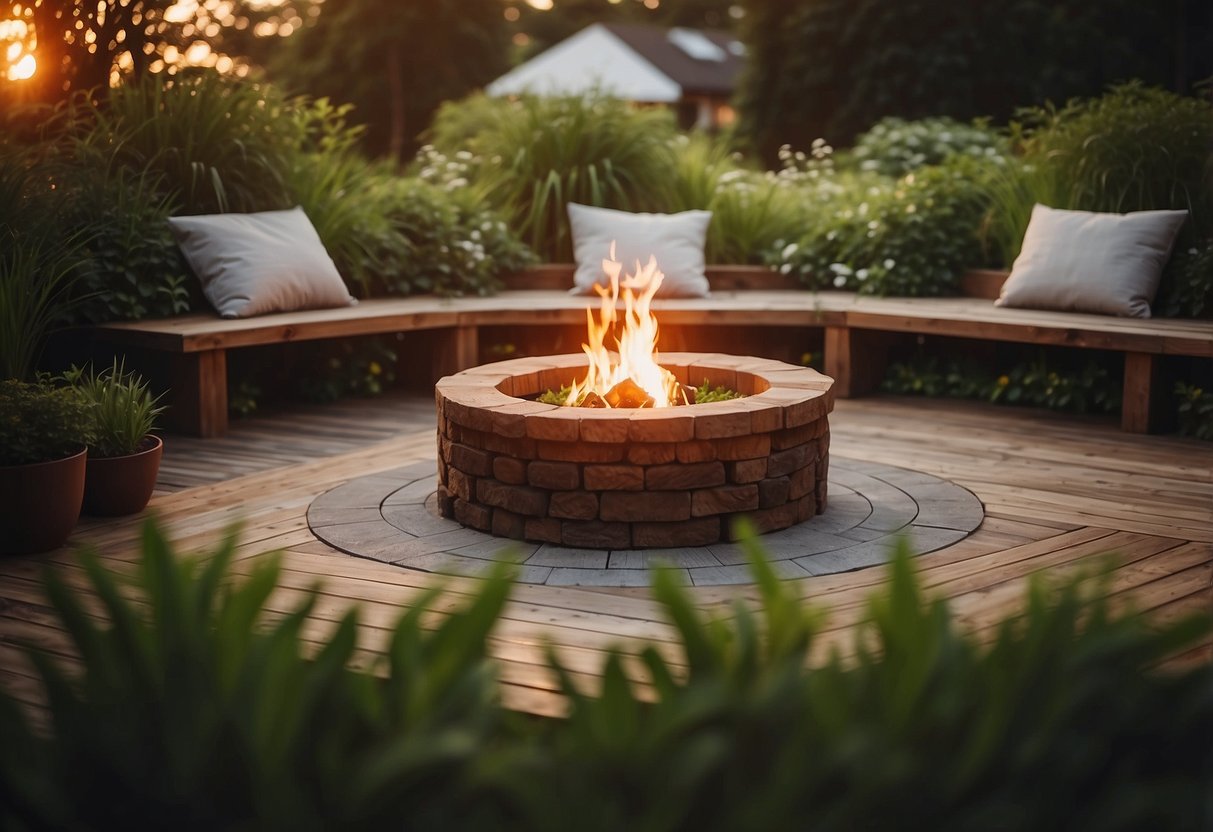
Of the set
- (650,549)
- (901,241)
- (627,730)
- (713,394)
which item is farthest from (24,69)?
(627,730)

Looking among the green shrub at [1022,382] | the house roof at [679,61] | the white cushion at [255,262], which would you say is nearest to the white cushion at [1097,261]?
the green shrub at [1022,382]

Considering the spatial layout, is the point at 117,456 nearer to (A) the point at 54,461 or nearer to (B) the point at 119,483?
(B) the point at 119,483

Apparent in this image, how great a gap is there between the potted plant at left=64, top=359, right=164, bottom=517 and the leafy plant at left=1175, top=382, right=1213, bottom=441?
3.95 meters

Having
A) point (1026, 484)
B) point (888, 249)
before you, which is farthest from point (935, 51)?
point (1026, 484)

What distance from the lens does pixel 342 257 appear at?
5809 mm

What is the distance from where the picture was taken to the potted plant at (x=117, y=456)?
3701mm

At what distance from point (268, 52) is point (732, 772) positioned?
22355mm

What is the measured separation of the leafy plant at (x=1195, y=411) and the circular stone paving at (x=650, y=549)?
1421 mm

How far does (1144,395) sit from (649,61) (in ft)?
85.5

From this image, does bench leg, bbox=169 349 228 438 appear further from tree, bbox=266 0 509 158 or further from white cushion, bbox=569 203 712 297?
tree, bbox=266 0 509 158

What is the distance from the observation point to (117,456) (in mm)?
3744

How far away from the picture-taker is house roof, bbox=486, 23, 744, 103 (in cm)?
2748

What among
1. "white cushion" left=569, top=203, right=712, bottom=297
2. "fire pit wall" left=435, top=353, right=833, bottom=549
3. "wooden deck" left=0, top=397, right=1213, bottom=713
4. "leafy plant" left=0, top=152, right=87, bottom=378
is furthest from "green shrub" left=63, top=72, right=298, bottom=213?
"fire pit wall" left=435, top=353, right=833, bottom=549

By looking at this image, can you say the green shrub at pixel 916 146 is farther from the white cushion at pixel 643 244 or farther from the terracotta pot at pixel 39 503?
the terracotta pot at pixel 39 503
